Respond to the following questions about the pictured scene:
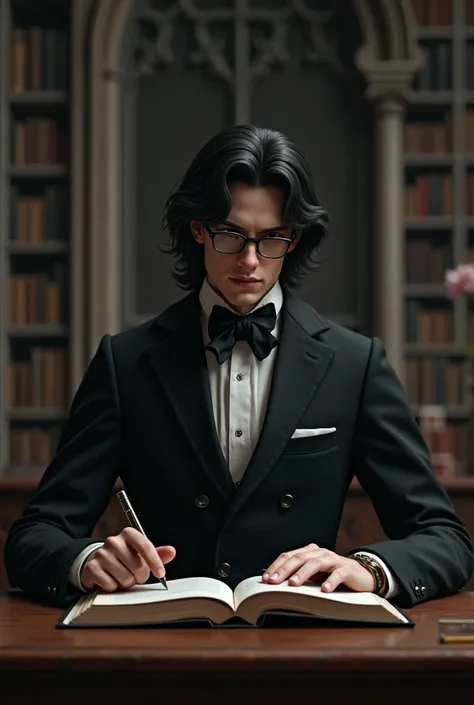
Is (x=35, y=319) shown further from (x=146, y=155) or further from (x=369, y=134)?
(x=369, y=134)

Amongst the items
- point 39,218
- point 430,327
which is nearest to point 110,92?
point 39,218

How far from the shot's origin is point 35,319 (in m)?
5.54

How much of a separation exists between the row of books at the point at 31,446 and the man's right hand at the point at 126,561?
146 inches

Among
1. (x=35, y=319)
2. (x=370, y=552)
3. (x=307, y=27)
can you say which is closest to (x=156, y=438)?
(x=370, y=552)

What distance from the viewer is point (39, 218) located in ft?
18.2

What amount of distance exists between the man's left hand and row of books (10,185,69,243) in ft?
12.8

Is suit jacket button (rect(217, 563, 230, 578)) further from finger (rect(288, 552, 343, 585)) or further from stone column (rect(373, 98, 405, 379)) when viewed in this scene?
stone column (rect(373, 98, 405, 379))

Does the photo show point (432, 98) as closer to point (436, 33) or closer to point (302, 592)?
point (436, 33)

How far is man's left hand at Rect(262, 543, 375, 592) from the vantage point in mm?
1769

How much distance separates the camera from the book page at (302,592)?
67.1 inches

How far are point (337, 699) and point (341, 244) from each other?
164 inches

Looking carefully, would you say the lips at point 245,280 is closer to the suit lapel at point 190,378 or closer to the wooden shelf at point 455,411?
the suit lapel at point 190,378

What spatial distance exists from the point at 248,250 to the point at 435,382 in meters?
3.59

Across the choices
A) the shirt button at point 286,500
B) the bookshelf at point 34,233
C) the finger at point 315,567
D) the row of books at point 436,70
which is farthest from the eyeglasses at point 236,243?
the row of books at point 436,70
